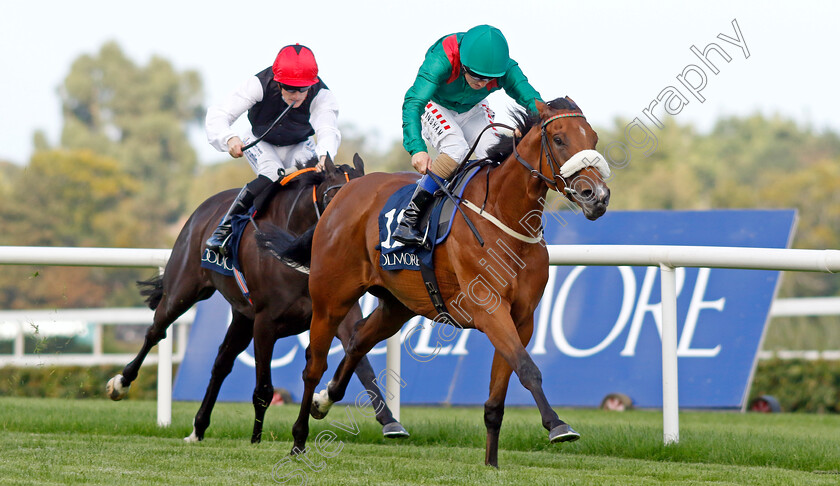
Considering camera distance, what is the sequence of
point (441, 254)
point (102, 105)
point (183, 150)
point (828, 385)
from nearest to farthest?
point (441, 254)
point (828, 385)
point (183, 150)
point (102, 105)

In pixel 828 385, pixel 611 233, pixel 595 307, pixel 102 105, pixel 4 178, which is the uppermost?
pixel 102 105

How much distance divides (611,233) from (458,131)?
10.6 feet

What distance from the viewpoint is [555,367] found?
7676 millimetres

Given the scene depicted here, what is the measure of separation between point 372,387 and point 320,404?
1.14 ft

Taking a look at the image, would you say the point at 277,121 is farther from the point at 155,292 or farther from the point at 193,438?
the point at 193,438

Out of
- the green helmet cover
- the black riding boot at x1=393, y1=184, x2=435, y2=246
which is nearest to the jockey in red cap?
the black riding boot at x1=393, y1=184, x2=435, y2=246

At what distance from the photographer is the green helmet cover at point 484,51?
15.5 feet

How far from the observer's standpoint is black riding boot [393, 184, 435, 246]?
15.4ft

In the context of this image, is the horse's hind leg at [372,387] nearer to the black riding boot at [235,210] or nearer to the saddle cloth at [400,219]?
the saddle cloth at [400,219]

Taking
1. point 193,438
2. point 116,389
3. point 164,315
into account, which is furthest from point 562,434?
point 116,389

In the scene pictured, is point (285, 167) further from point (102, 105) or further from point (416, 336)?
point (102, 105)

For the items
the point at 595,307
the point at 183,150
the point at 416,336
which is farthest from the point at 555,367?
the point at 183,150

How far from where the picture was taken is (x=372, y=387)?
553 cm

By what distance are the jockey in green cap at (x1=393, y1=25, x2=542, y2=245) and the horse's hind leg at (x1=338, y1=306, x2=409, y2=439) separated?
95 cm
